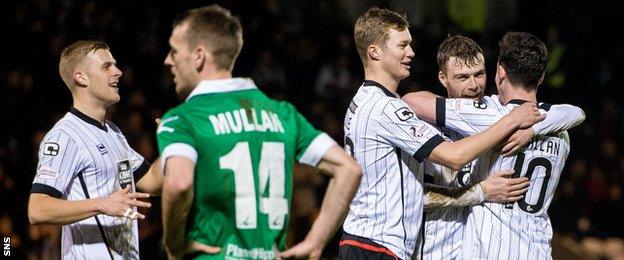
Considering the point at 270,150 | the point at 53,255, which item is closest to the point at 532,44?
the point at 270,150

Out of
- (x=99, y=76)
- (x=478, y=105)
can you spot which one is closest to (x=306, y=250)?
(x=478, y=105)

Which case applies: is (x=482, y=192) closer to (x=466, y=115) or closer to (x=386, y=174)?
(x=466, y=115)

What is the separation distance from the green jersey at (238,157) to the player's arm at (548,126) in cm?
157

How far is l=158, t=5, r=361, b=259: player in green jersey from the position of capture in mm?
4379

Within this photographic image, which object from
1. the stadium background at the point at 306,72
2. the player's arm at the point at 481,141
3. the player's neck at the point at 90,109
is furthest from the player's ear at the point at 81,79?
the stadium background at the point at 306,72

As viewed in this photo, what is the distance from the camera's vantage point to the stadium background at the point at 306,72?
11.1 meters

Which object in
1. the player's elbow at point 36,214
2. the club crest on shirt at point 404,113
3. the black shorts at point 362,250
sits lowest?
the black shorts at point 362,250

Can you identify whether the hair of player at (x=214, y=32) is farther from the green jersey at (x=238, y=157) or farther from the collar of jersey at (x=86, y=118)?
the collar of jersey at (x=86, y=118)

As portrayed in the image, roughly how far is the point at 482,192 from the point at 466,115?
0.47m

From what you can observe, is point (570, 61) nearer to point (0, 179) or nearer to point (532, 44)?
point (0, 179)

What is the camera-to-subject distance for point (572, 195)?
13062mm

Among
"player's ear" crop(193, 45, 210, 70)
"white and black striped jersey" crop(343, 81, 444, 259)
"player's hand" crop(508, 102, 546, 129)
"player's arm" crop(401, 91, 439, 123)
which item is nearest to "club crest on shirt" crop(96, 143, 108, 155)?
"white and black striped jersey" crop(343, 81, 444, 259)

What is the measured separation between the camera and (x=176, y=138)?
430cm

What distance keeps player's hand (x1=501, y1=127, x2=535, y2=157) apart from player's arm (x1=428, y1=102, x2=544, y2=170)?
0.05 m
